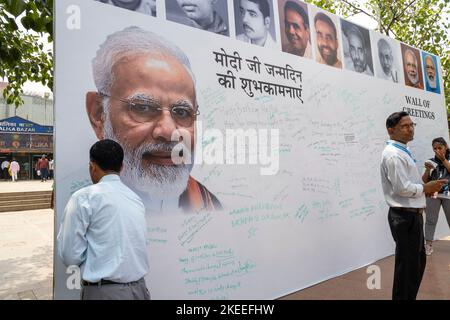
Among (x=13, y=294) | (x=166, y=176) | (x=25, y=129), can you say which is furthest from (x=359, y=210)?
(x=25, y=129)

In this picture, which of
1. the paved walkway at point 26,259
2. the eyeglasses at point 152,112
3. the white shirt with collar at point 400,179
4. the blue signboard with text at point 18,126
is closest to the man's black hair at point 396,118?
the white shirt with collar at point 400,179

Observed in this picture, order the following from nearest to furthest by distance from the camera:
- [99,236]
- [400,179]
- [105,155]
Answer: [99,236] < [105,155] < [400,179]

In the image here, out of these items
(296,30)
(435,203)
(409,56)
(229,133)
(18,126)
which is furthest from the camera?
(18,126)

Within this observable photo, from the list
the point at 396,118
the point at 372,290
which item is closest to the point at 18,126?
the point at 372,290

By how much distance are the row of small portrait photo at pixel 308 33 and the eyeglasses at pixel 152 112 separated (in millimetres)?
735

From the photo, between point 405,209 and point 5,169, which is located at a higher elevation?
point 5,169

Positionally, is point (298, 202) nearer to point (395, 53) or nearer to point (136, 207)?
point (136, 207)

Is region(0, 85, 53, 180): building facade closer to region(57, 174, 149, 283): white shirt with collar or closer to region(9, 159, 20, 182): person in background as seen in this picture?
region(9, 159, 20, 182): person in background

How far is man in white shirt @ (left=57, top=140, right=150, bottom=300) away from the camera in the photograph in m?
1.59

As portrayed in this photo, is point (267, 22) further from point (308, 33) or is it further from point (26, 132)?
point (26, 132)

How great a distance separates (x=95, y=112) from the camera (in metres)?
2.47

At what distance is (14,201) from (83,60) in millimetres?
10581

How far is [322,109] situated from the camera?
412 centimetres

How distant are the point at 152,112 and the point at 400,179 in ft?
6.58
